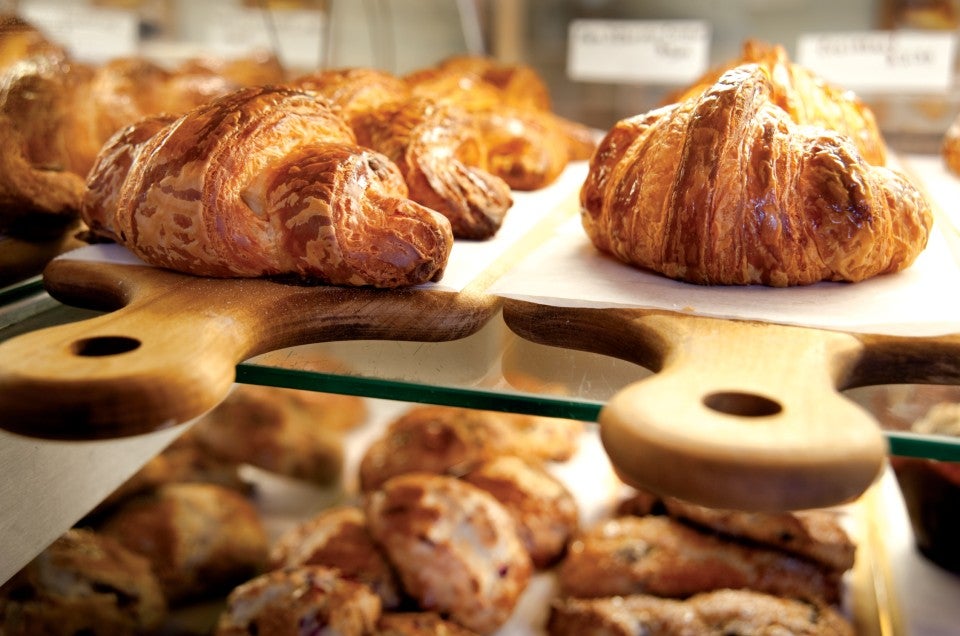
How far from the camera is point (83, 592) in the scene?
129 cm

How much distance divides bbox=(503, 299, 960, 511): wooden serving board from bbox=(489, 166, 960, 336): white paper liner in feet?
0.08

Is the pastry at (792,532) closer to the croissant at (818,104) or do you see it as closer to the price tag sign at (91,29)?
the croissant at (818,104)

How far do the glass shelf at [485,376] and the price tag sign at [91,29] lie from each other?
966mm

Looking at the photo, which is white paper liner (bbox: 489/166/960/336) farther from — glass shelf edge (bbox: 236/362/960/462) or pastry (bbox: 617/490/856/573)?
pastry (bbox: 617/490/856/573)

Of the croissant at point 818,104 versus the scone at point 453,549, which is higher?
the croissant at point 818,104

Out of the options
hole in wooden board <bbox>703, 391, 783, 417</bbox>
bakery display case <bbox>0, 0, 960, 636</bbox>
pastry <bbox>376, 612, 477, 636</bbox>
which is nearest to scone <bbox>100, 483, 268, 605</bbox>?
bakery display case <bbox>0, 0, 960, 636</bbox>

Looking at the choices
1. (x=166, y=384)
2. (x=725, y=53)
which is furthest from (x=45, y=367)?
(x=725, y=53)

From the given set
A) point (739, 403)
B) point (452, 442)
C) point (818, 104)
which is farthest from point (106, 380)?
point (818, 104)

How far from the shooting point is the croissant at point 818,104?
1219 millimetres

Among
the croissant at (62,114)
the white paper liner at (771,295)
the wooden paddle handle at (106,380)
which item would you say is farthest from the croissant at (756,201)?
the croissant at (62,114)

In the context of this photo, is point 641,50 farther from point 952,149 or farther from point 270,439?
point 270,439

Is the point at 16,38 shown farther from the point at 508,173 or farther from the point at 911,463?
the point at 911,463

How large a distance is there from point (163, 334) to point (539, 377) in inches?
14.4

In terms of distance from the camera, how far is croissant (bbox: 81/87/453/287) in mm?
993
